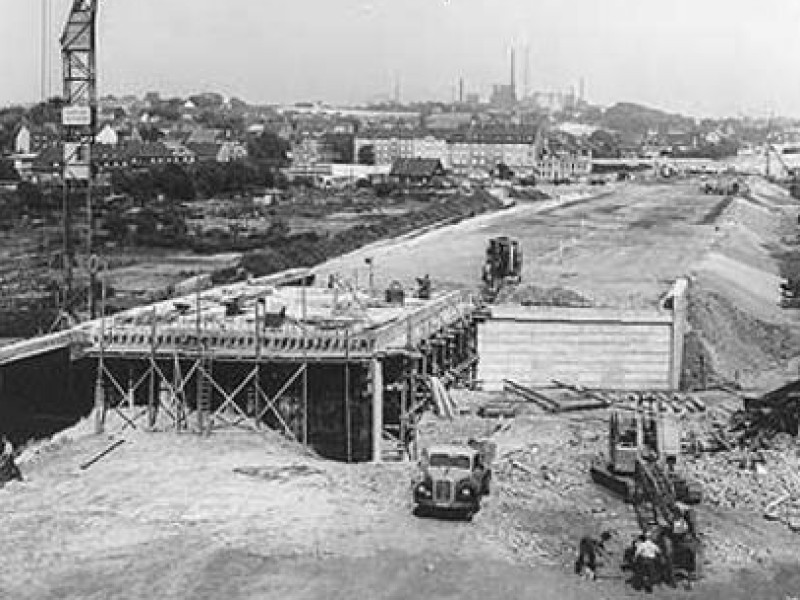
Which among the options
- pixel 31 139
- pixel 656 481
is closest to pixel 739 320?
pixel 656 481

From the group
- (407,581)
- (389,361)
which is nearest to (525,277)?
(389,361)

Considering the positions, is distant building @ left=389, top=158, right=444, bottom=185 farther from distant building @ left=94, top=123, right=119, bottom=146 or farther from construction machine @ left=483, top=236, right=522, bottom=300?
construction machine @ left=483, top=236, right=522, bottom=300

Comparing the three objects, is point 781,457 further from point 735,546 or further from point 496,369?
point 496,369

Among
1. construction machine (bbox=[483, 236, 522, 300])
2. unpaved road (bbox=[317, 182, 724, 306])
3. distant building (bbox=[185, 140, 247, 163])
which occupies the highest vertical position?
distant building (bbox=[185, 140, 247, 163])

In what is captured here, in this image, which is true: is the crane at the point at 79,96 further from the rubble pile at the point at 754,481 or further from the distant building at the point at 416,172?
the distant building at the point at 416,172

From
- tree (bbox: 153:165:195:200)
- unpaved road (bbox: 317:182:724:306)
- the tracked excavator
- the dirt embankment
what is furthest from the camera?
tree (bbox: 153:165:195:200)

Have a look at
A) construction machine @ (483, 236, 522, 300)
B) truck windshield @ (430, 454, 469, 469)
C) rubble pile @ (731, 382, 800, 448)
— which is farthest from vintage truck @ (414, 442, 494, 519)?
construction machine @ (483, 236, 522, 300)

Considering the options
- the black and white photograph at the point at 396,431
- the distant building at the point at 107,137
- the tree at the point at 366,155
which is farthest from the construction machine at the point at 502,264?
the tree at the point at 366,155
